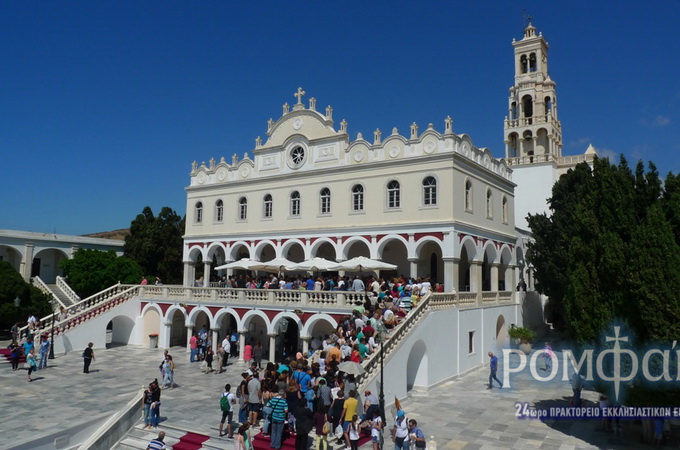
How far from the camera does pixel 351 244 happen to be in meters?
28.4

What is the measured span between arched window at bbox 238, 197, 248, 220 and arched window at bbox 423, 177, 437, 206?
12543mm

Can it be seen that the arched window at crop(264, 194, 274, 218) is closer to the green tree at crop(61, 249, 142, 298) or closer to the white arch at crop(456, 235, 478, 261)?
the white arch at crop(456, 235, 478, 261)

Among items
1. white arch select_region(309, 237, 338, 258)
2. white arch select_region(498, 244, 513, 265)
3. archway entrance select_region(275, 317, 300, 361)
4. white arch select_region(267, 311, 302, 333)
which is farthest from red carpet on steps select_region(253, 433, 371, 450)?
white arch select_region(498, 244, 513, 265)

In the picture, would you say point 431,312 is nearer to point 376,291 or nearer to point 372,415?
point 376,291

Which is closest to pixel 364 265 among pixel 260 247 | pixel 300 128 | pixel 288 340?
pixel 288 340

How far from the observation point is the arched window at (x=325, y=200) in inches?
1152

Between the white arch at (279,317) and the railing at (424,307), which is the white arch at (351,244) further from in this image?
the railing at (424,307)

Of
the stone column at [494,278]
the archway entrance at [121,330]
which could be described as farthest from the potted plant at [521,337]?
the archway entrance at [121,330]

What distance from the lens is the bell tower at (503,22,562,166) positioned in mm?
45938

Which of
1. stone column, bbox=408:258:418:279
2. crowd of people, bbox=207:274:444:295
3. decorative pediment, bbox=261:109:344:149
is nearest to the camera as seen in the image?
crowd of people, bbox=207:274:444:295

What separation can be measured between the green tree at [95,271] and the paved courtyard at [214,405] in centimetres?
1514

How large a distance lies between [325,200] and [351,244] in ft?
10.2

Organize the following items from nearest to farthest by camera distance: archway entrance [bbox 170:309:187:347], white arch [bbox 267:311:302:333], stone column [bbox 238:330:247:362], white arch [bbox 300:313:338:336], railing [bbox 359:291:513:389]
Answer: railing [bbox 359:291:513:389] < white arch [bbox 300:313:338:336] < white arch [bbox 267:311:302:333] < stone column [bbox 238:330:247:362] < archway entrance [bbox 170:309:187:347]

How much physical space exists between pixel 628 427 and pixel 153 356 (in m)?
23.0
